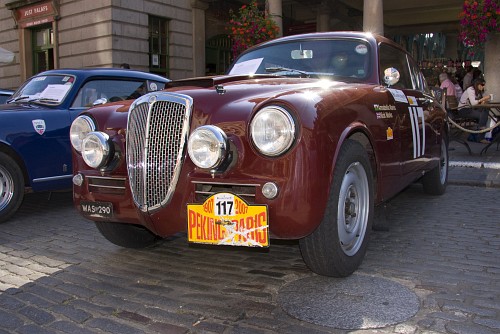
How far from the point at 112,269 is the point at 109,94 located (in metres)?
3.23

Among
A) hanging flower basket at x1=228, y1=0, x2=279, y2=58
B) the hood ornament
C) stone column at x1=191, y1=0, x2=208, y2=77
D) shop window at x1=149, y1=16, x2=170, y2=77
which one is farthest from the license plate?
stone column at x1=191, y1=0, x2=208, y2=77

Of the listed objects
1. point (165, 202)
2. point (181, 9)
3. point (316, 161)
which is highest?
point (181, 9)

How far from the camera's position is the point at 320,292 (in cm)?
289

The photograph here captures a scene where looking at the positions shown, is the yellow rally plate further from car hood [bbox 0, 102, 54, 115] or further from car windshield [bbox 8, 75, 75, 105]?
car windshield [bbox 8, 75, 75, 105]

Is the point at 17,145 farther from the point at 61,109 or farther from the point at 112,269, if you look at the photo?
the point at 112,269

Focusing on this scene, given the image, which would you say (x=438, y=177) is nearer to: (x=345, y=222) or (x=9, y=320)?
(x=345, y=222)

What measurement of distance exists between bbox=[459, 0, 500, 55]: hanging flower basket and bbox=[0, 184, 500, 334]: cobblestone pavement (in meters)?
6.58

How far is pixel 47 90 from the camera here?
5.76 meters

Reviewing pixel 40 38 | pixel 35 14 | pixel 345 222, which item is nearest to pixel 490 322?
pixel 345 222

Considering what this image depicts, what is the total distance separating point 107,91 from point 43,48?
45.4 ft

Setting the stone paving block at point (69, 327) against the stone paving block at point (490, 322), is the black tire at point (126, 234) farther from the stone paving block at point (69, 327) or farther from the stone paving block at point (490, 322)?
the stone paving block at point (490, 322)

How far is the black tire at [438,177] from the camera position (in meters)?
5.90

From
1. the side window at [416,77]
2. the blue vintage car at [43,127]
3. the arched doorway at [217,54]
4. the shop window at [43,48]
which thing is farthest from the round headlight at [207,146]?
the shop window at [43,48]

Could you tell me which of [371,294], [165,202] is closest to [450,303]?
[371,294]
